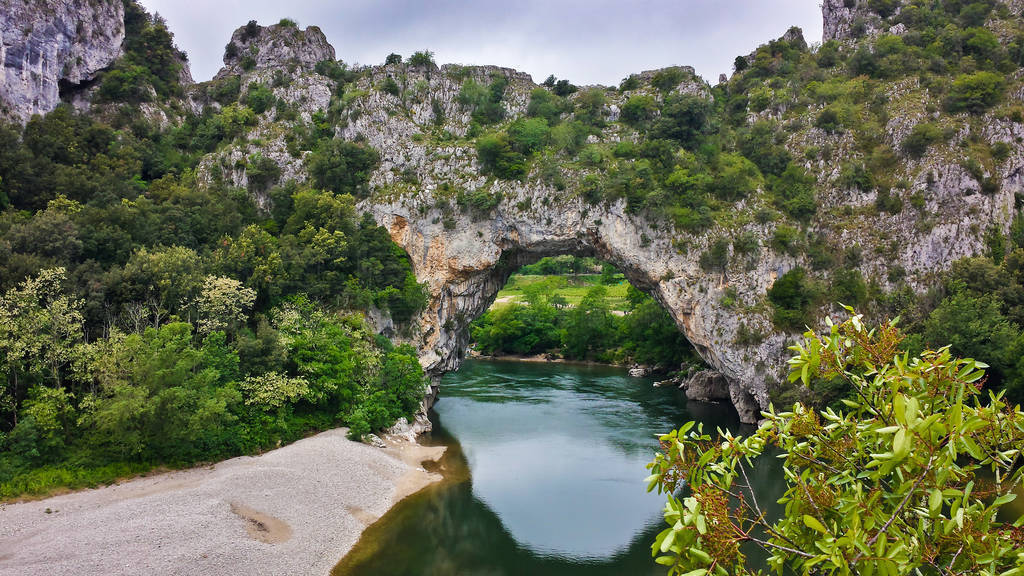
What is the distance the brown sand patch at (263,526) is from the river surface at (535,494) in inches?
81.1

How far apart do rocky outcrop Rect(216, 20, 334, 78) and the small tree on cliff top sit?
1677 inches

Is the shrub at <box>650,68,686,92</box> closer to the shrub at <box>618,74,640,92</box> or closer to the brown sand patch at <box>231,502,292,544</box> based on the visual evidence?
the shrub at <box>618,74,640,92</box>

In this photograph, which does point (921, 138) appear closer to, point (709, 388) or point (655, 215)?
point (655, 215)

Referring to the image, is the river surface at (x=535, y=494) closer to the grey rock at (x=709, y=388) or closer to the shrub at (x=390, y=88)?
the grey rock at (x=709, y=388)

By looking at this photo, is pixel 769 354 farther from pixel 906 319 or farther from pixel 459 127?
pixel 459 127

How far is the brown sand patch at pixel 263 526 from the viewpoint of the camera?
14.7 meters

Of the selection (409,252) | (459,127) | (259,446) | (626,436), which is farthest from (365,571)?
(459,127)

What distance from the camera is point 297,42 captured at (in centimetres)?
4084

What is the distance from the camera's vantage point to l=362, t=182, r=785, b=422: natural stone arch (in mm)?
28453

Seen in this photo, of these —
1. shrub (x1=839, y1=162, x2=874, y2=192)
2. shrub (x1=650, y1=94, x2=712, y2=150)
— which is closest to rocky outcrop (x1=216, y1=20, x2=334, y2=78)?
shrub (x1=650, y1=94, x2=712, y2=150)

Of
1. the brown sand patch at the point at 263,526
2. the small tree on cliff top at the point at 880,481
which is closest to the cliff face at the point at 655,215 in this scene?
the brown sand patch at the point at 263,526

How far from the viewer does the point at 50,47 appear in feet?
102

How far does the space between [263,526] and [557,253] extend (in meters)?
22.5

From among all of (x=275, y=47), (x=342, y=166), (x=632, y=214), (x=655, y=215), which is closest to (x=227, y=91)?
(x=275, y=47)
